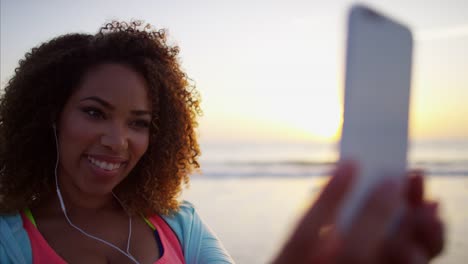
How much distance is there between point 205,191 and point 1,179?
8189mm

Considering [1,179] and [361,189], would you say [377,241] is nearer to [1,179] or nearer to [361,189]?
[361,189]

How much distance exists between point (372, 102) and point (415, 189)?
24 centimetres

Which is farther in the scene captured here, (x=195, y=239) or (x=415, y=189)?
(x=195, y=239)

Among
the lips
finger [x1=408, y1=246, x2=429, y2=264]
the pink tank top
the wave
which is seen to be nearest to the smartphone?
finger [x1=408, y1=246, x2=429, y2=264]

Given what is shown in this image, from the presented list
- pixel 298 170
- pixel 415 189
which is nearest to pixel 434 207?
pixel 415 189

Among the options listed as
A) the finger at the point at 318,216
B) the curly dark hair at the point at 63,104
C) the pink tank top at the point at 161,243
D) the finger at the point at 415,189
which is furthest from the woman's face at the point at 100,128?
the finger at the point at 415,189

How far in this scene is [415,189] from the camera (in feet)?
2.72

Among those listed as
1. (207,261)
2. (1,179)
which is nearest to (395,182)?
(207,261)

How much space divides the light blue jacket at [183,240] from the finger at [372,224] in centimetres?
162

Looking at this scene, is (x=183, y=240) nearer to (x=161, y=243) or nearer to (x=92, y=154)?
(x=161, y=243)

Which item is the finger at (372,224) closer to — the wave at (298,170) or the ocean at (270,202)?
the ocean at (270,202)

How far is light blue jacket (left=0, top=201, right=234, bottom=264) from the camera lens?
1.72 meters

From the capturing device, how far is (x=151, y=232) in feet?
7.32

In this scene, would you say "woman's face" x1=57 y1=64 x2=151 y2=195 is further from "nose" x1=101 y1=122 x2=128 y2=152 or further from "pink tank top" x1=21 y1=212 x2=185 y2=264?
"pink tank top" x1=21 y1=212 x2=185 y2=264
